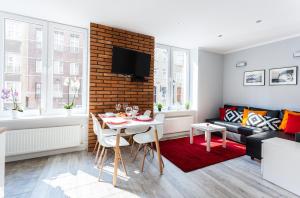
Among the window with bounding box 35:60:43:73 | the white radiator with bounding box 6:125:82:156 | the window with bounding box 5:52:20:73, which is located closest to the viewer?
the white radiator with bounding box 6:125:82:156

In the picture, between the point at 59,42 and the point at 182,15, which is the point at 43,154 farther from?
the point at 182,15

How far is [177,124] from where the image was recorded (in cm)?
438

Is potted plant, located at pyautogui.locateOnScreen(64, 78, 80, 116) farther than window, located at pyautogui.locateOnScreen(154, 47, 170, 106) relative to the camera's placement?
No

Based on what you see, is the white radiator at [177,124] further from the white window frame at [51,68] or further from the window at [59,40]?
the window at [59,40]

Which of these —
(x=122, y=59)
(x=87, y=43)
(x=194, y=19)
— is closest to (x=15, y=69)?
(x=87, y=43)

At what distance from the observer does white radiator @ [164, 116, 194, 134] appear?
4.24 metres

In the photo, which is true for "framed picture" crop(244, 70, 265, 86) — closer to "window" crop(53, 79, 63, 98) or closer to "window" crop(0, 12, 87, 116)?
"window" crop(0, 12, 87, 116)

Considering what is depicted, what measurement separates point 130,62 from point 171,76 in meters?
1.56

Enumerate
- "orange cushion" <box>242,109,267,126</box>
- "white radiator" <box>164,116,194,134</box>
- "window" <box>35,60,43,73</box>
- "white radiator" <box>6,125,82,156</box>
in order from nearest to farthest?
1. "white radiator" <box>6,125,82,156</box>
2. "window" <box>35,60,43,73</box>
3. "orange cushion" <box>242,109,267,126</box>
4. "white radiator" <box>164,116,194,134</box>

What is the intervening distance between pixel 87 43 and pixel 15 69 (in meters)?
1.41

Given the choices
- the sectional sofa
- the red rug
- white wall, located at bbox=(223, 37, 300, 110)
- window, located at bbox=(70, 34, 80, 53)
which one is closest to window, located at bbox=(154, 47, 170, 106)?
the red rug

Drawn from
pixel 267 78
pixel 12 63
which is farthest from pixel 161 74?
pixel 12 63

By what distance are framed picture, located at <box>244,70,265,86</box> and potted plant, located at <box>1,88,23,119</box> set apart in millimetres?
5503

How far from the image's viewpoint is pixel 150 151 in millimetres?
3242
